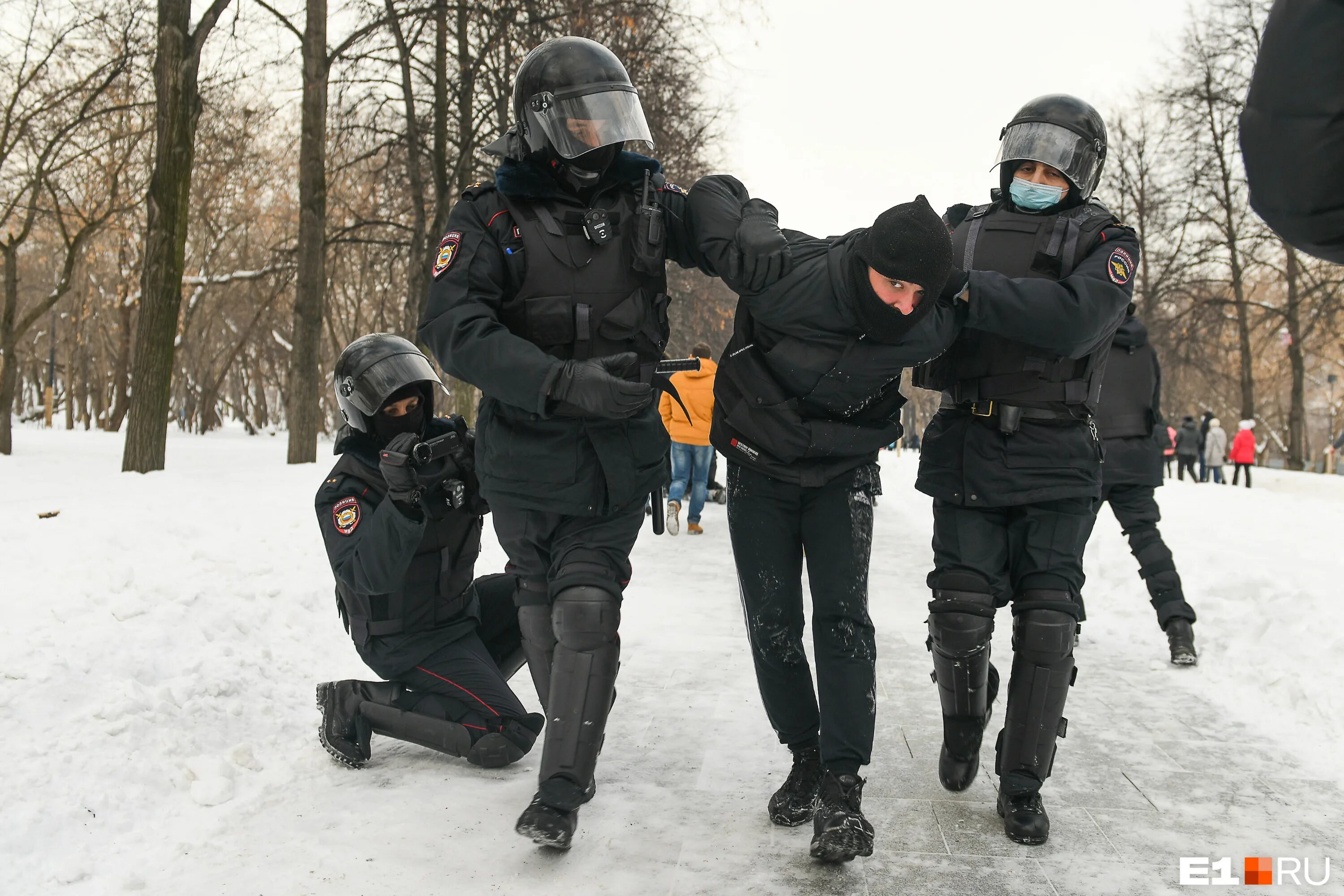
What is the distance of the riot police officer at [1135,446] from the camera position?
607cm

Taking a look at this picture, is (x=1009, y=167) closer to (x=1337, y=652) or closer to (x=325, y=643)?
(x=1337, y=652)

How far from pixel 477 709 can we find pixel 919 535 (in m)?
8.80

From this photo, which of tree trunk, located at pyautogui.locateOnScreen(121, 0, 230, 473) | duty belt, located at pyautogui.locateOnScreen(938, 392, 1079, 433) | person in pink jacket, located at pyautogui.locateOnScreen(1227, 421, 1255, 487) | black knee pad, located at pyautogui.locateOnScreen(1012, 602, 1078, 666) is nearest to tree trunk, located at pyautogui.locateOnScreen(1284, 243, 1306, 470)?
person in pink jacket, located at pyautogui.locateOnScreen(1227, 421, 1255, 487)

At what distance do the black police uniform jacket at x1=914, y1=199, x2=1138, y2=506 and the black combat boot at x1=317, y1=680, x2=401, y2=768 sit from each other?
2.09 meters

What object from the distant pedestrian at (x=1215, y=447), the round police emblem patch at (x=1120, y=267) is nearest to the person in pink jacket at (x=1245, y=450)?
the distant pedestrian at (x=1215, y=447)

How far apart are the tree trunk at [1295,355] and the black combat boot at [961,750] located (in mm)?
26858

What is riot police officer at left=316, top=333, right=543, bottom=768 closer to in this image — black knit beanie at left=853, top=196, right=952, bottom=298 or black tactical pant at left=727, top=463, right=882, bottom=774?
black tactical pant at left=727, top=463, right=882, bottom=774

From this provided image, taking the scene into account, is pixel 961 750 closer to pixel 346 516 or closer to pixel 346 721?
pixel 346 721

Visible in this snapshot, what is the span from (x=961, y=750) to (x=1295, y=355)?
29.2 metres

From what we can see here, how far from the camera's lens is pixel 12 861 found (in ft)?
9.36

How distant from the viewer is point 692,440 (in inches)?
433

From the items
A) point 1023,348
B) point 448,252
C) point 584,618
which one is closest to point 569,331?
point 448,252

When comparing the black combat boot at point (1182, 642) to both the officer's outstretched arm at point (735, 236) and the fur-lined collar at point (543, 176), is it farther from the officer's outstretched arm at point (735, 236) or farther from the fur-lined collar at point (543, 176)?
the fur-lined collar at point (543, 176)

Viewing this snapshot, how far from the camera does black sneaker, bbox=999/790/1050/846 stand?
318 centimetres
